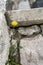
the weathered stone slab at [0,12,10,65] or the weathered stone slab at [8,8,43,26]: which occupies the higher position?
the weathered stone slab at [8,8,43,26]

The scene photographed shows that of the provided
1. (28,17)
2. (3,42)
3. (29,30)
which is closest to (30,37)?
(29,30)

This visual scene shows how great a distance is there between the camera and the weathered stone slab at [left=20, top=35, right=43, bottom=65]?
1.72 m

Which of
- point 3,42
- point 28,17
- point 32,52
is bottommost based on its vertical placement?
point 32,52

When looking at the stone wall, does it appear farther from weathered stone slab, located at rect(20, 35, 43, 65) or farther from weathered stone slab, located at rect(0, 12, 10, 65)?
weathered stone slab, located at rect(0, 12, 10, 65)

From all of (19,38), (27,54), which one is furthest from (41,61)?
(19,38)

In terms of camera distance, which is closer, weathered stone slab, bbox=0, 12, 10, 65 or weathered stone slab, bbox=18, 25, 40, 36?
weathered stone slab, bbox=0, 12, 10, 65

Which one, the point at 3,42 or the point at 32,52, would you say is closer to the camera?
the point at 3,42

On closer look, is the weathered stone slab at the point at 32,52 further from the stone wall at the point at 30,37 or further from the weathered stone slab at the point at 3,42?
the weathered stone slab at the point at 3,42

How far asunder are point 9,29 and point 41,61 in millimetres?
364

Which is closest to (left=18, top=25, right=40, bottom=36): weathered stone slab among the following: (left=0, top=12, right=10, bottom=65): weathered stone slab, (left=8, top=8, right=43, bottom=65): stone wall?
(left=8, top=8, right=43, bottom=65): stone wall

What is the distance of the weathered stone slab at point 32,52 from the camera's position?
5.65 ft

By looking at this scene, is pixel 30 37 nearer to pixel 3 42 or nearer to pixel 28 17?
pixel 28 17

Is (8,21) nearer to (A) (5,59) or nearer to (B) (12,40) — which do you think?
(B) (12,40)

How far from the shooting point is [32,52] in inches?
68.1
